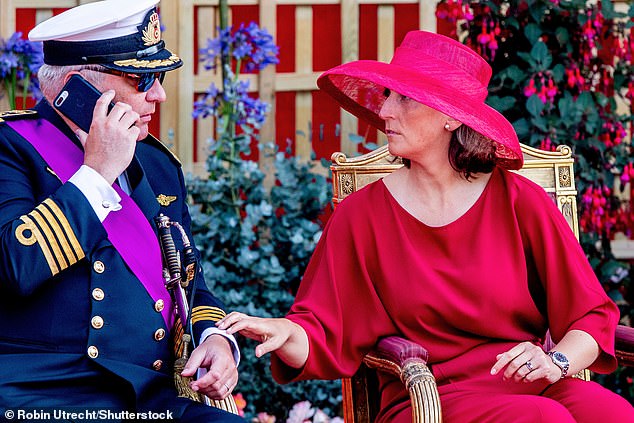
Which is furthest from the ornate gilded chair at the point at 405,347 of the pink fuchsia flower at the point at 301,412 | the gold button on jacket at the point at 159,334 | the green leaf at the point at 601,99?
the green leaf at the point at 601,99

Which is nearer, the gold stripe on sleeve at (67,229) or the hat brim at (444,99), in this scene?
the gold stripe on sleeve at (67,229)

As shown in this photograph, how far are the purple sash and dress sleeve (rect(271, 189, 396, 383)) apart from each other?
0.48 m

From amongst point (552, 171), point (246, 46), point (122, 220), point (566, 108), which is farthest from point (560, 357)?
point (246, 46)

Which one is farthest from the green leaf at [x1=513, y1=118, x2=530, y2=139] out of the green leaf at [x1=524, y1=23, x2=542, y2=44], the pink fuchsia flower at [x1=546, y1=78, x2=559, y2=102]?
the green leaf at [x1=524, y1=23, x2=542, y2=44]

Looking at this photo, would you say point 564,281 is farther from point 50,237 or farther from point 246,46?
point 246,46

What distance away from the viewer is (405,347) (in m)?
3.19

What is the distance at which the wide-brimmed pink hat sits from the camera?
3.18 m

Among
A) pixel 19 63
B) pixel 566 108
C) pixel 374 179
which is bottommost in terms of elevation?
pixel 374 179

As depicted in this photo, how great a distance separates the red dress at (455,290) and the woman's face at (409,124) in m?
0.21

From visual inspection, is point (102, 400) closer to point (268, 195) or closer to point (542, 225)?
point (542, 225)

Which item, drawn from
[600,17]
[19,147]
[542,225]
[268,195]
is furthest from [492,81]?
[19,147]

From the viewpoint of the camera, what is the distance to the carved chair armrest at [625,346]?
3.39m

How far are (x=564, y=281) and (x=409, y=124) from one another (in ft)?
2.15

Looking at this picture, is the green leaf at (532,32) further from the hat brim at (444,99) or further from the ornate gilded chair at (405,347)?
the hat brim at (444,99)
